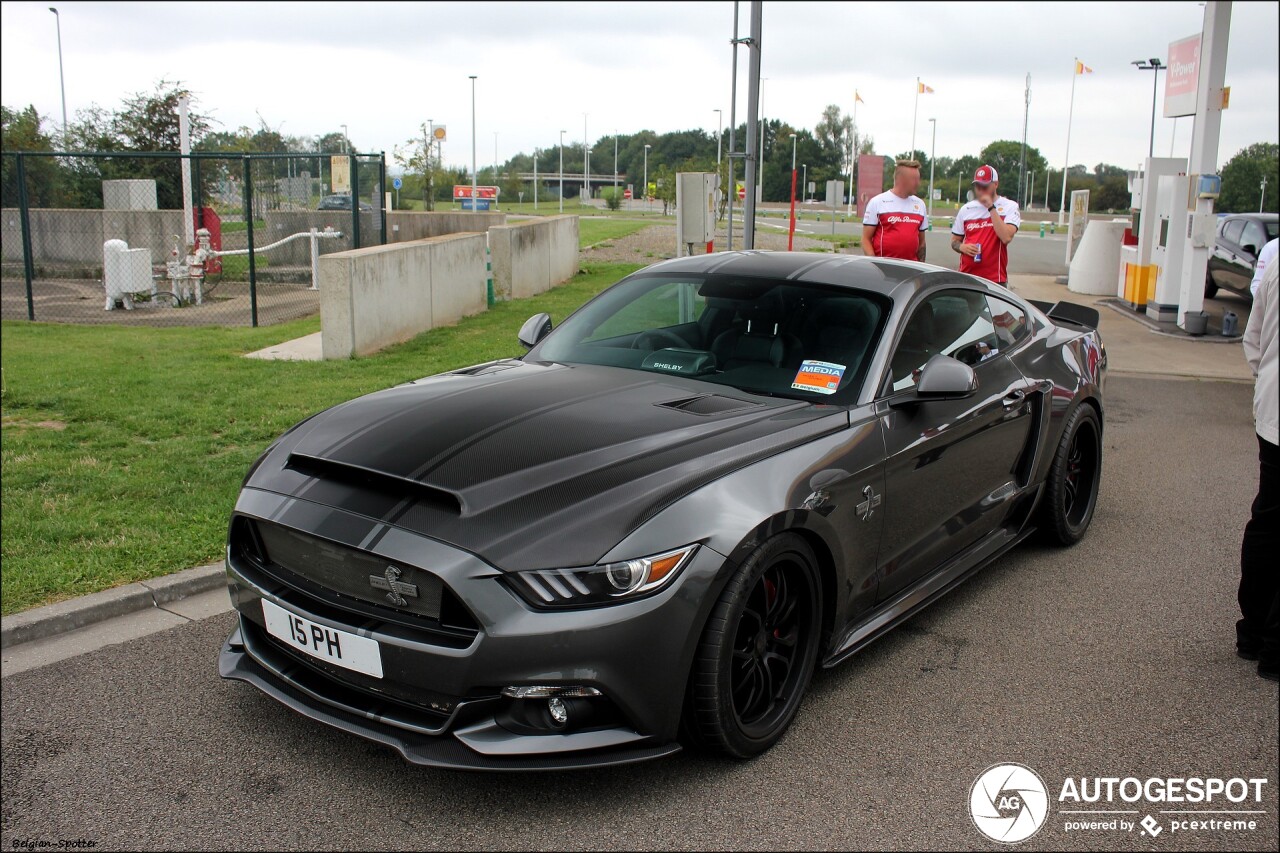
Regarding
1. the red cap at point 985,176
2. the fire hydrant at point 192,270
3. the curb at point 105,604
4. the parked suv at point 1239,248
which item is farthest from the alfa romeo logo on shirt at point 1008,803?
the parked suv at point 1239,248

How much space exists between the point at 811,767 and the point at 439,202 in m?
53.3

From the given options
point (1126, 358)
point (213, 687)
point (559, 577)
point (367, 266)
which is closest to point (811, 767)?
point (559, 577)

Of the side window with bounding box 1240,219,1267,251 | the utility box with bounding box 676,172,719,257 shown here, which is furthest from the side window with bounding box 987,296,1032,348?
the side window with bounding box 1240,219,1267,251

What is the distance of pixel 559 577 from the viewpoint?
2.90 m

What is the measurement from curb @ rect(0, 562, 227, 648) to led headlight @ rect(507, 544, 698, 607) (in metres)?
2.37

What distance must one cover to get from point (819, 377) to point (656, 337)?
802mm

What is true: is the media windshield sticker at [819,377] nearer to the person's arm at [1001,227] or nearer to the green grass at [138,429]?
the green grass at [138,429]

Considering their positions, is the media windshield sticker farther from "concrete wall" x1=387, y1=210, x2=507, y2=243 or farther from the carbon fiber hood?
"concrete wall" x1=387, y1=210, x2=507, y2=243

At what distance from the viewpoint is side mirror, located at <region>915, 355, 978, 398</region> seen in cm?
394

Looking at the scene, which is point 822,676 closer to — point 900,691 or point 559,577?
point 900,691

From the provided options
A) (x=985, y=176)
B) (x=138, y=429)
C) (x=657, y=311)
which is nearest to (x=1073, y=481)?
(x=657, y=311)

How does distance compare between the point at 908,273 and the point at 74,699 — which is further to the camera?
the point at 908,273

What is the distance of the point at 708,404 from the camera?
3867 mm

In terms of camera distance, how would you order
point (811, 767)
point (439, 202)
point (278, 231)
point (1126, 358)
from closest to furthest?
point (811, 767) → point (1126, 358) → point (278, 231) → point (439, 202)
